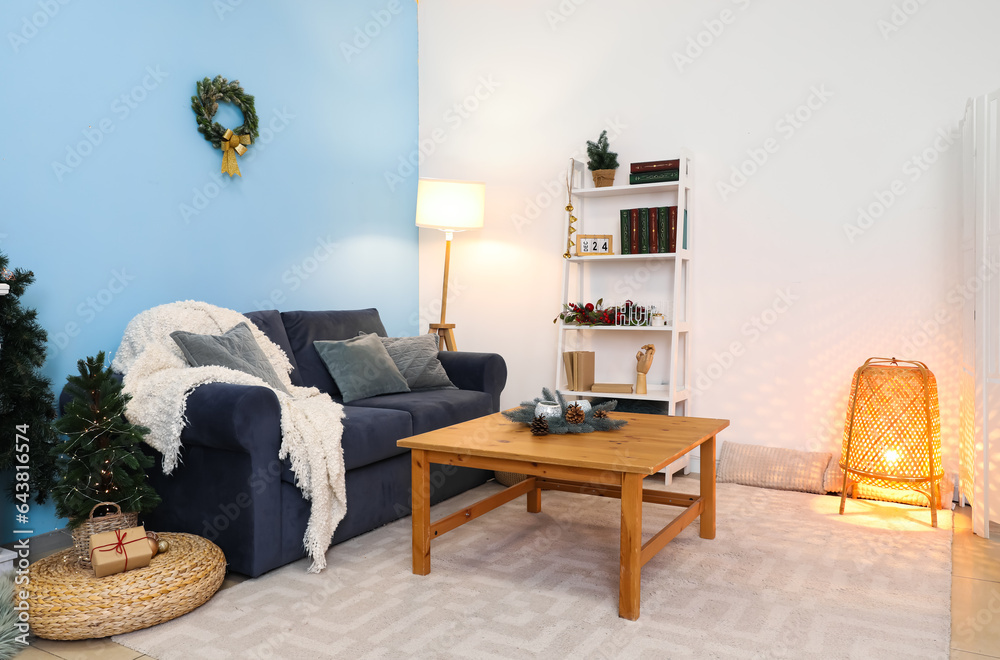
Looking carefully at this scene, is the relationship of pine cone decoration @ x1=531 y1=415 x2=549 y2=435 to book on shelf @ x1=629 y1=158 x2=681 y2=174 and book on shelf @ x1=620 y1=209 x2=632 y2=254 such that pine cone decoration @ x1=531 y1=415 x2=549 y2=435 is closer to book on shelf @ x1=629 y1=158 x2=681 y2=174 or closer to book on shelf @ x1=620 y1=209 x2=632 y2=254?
book on shelf @ x1=620 y1=209 x2=632 y2=254

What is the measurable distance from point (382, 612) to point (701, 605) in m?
0.95

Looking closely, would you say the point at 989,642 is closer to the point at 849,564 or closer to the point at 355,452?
the point at 849,564

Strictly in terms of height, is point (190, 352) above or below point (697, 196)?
below

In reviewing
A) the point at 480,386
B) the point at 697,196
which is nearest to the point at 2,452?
the point at 480,386

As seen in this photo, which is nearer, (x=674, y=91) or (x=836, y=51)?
(x=836, y=51)

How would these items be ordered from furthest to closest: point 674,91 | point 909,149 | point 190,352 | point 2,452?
1. point 674,91
2. point 909,149
3. point 190,352
4. point 2,452

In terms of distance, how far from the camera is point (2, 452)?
2.35 metres

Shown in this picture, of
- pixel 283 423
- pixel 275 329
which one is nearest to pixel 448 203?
pixel 275 329

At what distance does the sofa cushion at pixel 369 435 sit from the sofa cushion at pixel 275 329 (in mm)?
510

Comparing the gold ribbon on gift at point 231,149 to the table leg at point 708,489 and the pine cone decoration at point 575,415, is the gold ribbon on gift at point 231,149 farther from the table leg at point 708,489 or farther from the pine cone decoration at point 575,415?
the table leg at point 708,489

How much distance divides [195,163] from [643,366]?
2440 mm

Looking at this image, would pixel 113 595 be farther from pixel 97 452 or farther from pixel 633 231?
pixel 633 231

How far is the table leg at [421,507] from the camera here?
7.88 ft

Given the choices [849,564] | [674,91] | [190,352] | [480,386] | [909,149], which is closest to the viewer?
[849,564]
